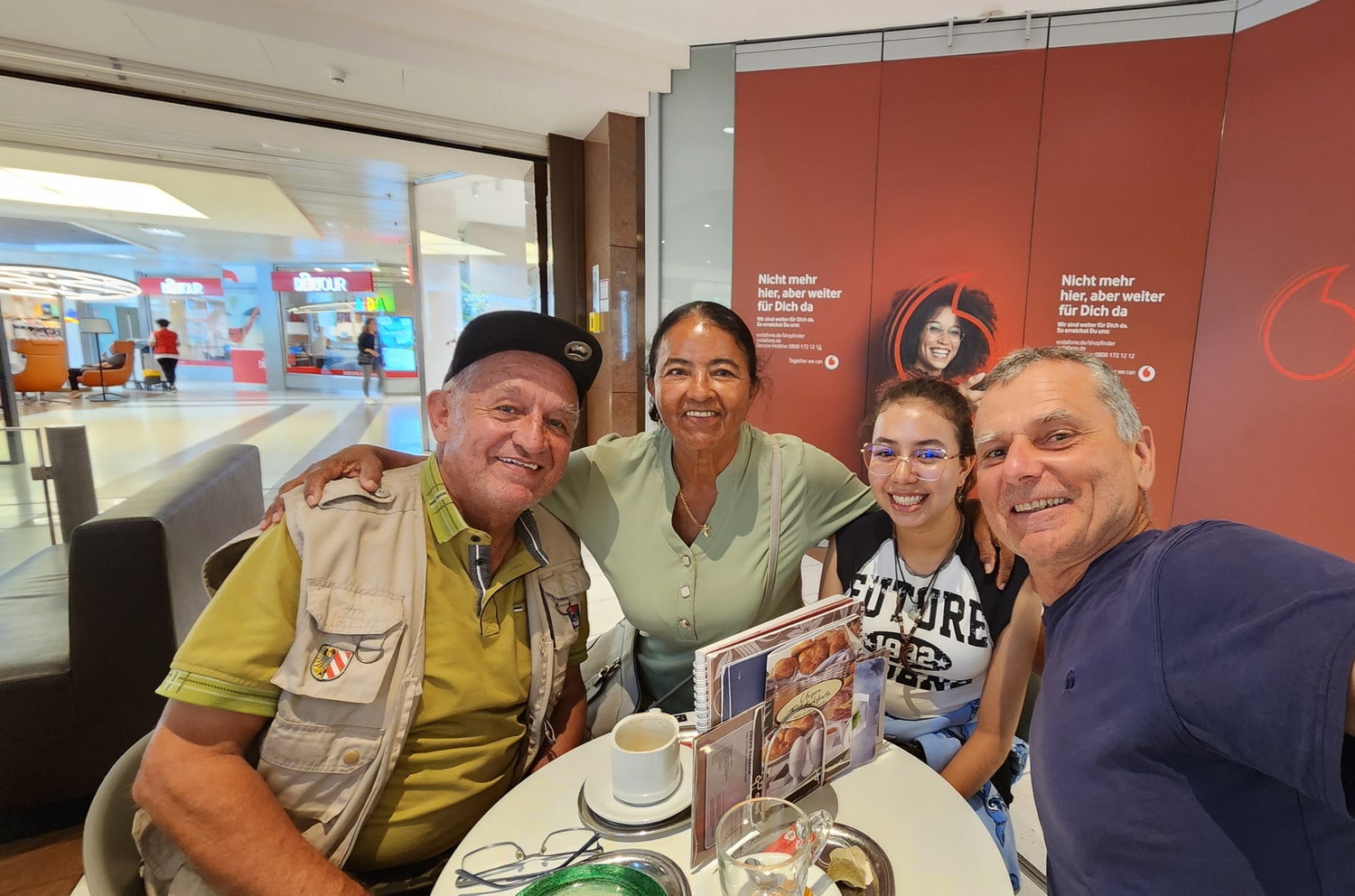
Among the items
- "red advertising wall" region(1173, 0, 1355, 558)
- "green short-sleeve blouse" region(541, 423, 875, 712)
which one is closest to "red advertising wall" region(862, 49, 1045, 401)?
"red advertising wall" region(1173, 0, 1355, 558)

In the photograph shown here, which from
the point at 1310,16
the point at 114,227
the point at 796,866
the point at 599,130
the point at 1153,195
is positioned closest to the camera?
the point at 796,866

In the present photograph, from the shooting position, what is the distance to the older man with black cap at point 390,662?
0.98m

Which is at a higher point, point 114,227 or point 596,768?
point 114,227

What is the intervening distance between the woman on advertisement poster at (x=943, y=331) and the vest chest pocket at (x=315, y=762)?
11.5ft

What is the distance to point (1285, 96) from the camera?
3.01m

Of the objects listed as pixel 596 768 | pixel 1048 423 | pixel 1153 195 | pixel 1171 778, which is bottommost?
pixel 596 768

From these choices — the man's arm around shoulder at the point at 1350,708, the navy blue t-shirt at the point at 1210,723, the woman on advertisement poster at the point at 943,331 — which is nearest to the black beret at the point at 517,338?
the navy blue t-shirt at the point at 1210,723

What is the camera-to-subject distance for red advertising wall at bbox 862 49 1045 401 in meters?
3.54

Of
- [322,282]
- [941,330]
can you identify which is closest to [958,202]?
[941,330]

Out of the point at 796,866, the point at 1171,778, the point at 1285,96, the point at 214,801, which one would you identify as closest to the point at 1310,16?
the point at 1285,96

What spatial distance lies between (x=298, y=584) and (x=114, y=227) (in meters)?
13.3

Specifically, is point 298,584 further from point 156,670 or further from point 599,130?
point 599,130

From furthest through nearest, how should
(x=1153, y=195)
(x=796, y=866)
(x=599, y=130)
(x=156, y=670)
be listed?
1. (x=599, y=130)
2. (x=1153, y=195)
3. (x=156, y=670)
4. (x=796, y=866)

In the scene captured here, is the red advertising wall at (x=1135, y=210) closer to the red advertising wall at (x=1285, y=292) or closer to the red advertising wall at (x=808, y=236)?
the red advertising wall at (x=1285, y=292)
